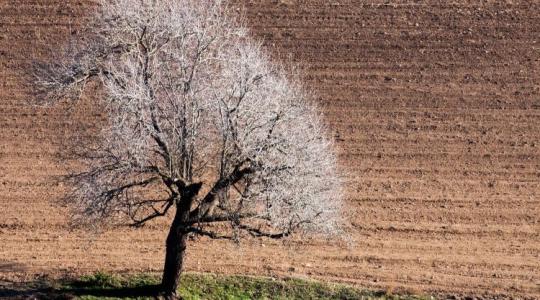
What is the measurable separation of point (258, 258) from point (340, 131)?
7.12 meters

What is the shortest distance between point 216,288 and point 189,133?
4.48 m

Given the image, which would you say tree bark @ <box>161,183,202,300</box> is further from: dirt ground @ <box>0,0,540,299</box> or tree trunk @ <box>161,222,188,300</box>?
dirt ground @ <box>0,0,540,299</box>

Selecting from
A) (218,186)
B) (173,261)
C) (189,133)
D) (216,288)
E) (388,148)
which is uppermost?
(388,148)

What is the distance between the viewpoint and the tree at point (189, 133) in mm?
16016

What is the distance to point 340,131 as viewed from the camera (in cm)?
2711

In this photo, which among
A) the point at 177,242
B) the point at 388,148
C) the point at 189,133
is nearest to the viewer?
the point at 189,133

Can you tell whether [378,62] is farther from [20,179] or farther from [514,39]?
[20,179]

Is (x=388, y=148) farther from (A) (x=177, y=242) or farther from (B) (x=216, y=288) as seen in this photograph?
(A) (x=177, y=242)

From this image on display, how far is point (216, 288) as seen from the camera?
62.1ft

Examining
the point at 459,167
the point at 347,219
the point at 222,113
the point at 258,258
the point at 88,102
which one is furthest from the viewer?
the point at 88,102

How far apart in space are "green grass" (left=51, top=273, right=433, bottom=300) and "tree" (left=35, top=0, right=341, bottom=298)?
49.6 inches

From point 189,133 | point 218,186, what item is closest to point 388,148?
point 218,186

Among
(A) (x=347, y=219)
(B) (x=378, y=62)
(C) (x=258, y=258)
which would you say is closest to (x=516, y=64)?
(B) (x=378, y=62)

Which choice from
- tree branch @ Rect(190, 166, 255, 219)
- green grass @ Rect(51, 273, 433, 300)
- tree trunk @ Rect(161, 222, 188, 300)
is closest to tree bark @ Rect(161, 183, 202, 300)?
tree trunk @ Rect(161, 222, 188, 300)
